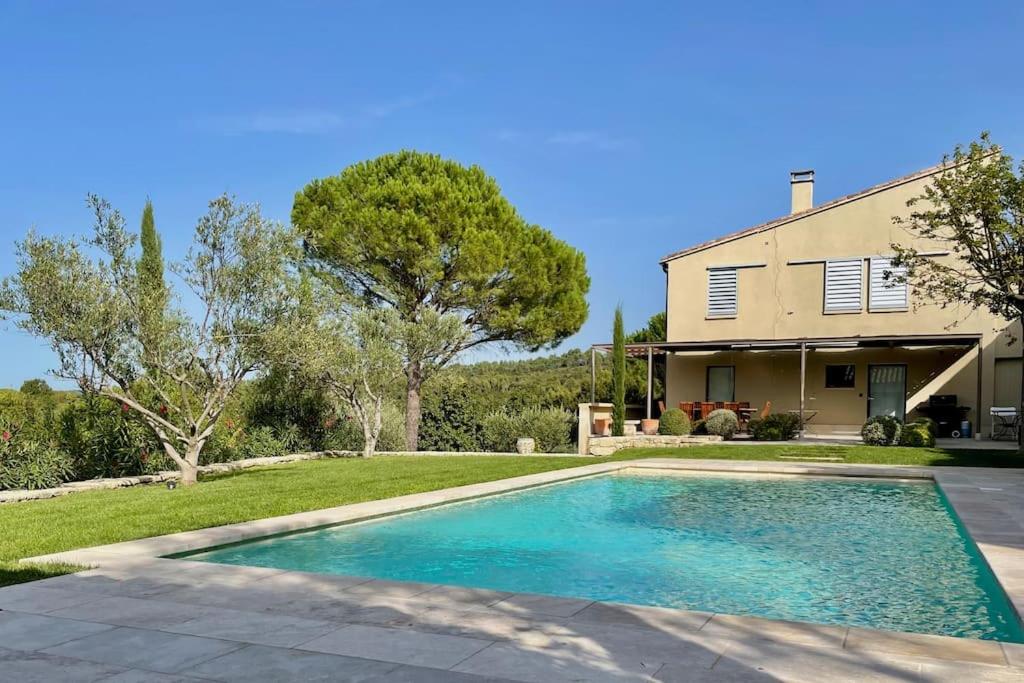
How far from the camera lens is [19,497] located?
1097 cm

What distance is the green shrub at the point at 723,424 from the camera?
→ 72.1ft

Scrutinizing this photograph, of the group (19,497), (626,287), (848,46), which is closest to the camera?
(19,497)

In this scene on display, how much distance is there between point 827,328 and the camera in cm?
2288

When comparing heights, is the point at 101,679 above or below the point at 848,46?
below

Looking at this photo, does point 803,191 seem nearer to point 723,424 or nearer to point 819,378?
point 819,378

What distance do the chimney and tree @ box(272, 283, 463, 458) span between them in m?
12.0

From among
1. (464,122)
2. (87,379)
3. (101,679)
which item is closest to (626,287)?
(464,122)

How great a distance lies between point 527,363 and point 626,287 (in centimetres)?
2464

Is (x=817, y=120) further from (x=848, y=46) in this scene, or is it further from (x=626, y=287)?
(x=626, y=287)

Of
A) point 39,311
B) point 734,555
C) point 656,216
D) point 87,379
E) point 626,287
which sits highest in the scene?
point 656,216

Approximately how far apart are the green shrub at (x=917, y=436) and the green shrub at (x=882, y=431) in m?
0.14

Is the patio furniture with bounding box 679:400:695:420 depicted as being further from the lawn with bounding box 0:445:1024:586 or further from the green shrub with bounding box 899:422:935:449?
the green shrub with bounding box 899:422:935:449

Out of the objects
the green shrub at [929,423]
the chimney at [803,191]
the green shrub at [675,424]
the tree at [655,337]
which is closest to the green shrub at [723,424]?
the green shrub at [675,424]

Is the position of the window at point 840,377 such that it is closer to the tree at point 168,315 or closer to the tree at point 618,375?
the tree at point 618,375
